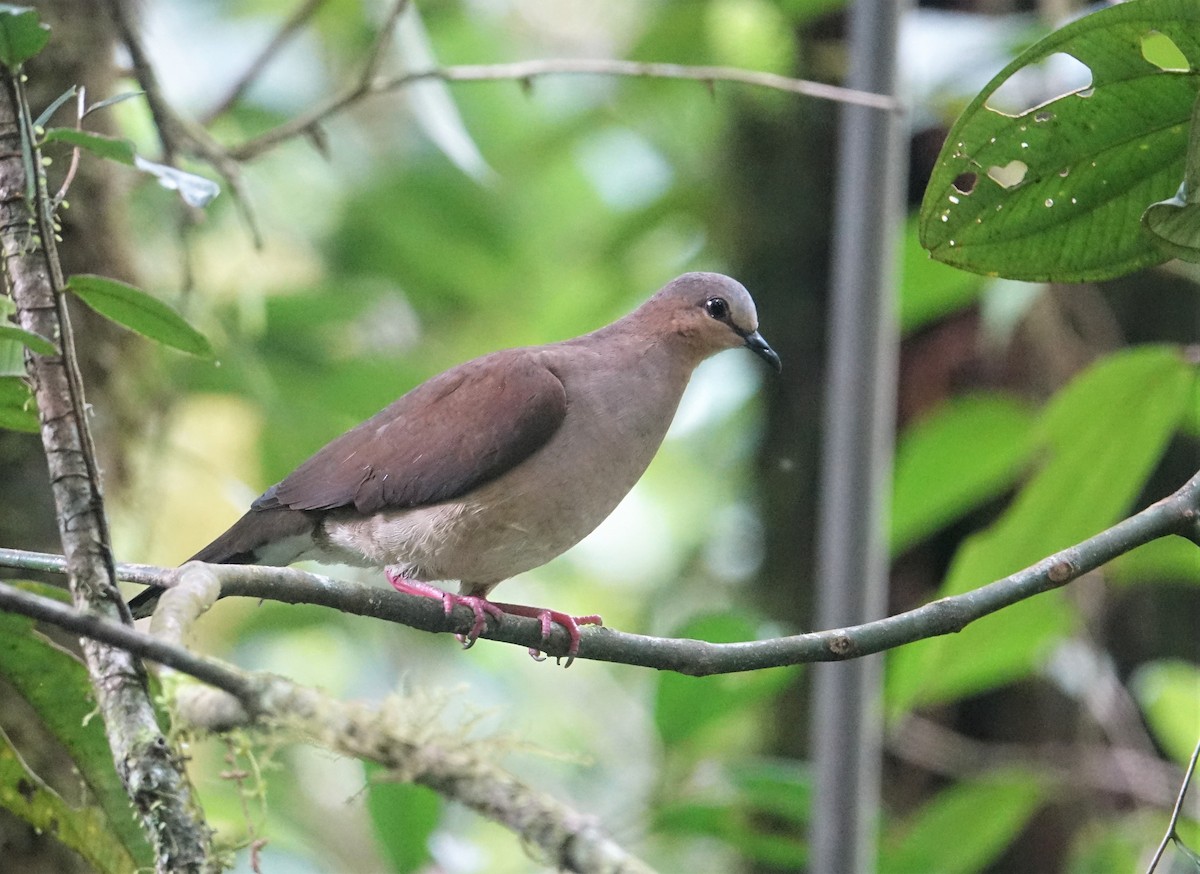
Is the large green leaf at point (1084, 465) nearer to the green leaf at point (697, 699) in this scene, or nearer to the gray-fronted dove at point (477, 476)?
the green leaf at point (697, 699)

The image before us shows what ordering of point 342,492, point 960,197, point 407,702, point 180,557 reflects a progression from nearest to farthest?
point 960,197
point 407,702
point 342,492
point 180,557

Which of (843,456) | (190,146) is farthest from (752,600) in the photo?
(190,146)

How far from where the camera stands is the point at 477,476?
8.03 feet

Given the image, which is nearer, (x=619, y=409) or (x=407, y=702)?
(x=407, y=702)

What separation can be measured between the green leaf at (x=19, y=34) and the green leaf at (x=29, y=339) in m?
0.27

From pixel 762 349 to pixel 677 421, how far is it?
0.69 meters

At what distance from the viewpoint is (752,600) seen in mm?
4336

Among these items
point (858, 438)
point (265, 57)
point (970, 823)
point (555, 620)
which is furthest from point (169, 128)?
point (970, 823)

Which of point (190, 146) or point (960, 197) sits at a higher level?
point (190, 146)

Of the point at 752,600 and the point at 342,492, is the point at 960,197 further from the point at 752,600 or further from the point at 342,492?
the point at 752,600

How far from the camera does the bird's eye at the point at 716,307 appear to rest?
277 cm

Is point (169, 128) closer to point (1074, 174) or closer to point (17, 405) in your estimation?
point (17, 405)

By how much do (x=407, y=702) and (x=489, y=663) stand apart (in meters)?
2.83

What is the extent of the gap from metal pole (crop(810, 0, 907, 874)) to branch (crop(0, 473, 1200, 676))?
3.18 feet
